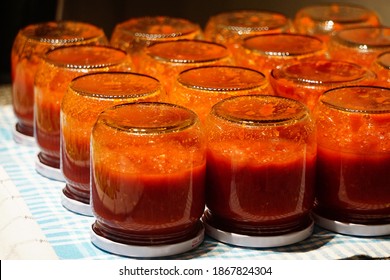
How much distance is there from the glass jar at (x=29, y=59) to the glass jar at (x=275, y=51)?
35 centimetres

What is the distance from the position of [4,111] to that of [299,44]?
0.79 metres

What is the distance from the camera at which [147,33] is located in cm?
217

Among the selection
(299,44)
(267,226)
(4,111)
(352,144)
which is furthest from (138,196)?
(4,111)

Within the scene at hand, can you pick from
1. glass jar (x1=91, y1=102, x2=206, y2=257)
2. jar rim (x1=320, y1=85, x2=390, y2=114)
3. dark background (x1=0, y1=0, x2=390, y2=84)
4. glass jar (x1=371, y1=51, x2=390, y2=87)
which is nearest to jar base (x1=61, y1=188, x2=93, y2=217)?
glass jar (x1=91, y1=102, x2=206, y2=257)

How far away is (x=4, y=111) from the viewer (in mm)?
2340

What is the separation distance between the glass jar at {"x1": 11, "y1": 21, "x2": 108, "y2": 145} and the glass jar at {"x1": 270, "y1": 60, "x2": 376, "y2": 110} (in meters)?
0.51

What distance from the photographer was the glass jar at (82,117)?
5.59ft

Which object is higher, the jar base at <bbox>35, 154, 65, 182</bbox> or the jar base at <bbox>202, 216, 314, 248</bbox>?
the jar base at <bbox>202, 216, 314, 248</bbox>

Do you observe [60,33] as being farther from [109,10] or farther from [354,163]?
[109,10]

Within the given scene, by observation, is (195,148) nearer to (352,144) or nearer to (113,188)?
(113,188)

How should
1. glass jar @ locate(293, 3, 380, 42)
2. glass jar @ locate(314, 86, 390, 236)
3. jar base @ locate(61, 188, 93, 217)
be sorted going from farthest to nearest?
glass jar @ locate(293, 3, 380, 42)
jar base @ locate(61, 188, 93, 217)
glass jar @ locate(314, 86, 390, 236)

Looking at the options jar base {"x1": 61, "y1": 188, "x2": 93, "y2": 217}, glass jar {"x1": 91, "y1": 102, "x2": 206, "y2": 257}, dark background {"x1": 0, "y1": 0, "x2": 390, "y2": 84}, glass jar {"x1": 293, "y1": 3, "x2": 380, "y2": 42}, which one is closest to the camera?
glass jar {"x1": 91, "y1": 102, "x2": 206, "y2": 257}

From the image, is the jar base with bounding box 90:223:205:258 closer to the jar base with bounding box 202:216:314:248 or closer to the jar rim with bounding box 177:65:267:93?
the jar base with bounding box 202:216:314:248

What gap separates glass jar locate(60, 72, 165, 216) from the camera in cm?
170
